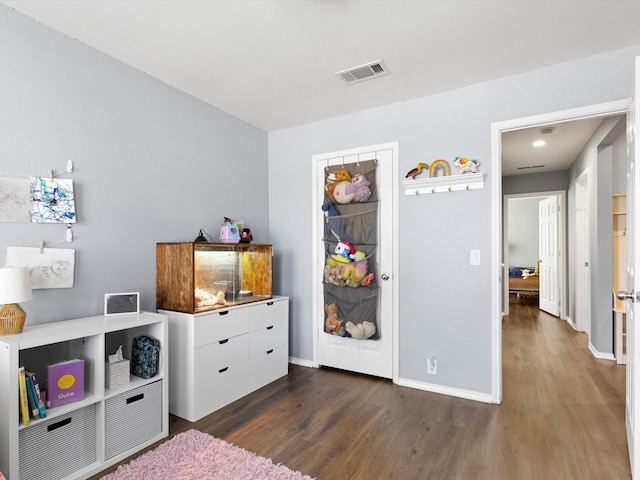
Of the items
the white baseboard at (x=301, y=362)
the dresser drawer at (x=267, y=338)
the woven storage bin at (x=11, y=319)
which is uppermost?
the woven storage bin at (x=11, y=319)

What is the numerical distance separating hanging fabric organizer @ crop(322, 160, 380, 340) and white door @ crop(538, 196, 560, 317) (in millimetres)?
4586

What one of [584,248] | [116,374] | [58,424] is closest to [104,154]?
[116,374]

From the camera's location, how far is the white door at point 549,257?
243 inches

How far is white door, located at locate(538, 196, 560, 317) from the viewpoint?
20.2 ft

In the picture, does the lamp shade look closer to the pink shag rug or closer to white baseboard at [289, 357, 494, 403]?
the pink shag rug

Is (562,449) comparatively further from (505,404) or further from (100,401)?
(100,401)

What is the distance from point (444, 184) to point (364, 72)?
1059mm

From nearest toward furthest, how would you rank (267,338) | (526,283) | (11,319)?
(11,319) → (267,338) → (526,283)

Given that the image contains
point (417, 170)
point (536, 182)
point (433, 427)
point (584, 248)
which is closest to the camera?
point (433, 427)

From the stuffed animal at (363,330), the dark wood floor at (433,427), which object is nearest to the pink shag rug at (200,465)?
the dark wood floor at (433,427)

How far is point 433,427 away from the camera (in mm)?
2359

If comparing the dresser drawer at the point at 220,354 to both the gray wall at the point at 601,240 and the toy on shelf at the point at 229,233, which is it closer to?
the toy on shelf at the point at 229,233

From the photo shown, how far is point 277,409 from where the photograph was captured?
8.61 feet

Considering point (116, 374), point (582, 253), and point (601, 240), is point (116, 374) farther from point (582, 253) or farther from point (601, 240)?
point (582, 253)
